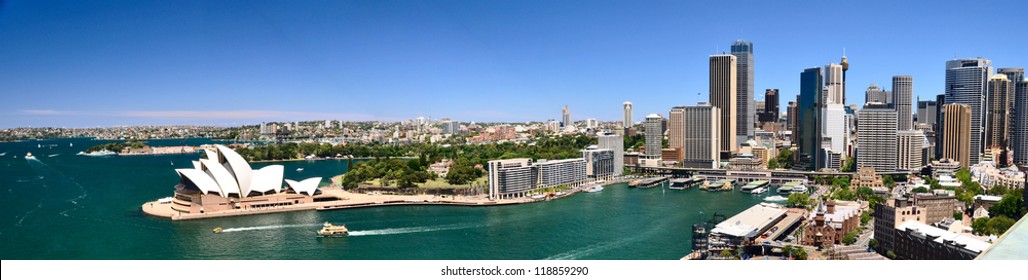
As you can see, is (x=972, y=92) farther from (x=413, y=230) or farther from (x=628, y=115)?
(x=628, y=115)

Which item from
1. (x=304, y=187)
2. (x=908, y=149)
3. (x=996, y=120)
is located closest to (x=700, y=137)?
(x=908, y=149)

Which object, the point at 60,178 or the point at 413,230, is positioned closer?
the point at 413,230

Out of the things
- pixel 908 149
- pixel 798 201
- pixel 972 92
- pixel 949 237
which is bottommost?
pixel 798 201

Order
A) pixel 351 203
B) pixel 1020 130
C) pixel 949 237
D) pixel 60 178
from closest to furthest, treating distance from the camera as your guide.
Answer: pixel 949 237
pixel 351 203
pixel 1020 130
pixel 60 178

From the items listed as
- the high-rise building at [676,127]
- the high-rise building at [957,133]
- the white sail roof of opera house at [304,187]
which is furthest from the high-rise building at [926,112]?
the white sail roof of opera house at [304,187]

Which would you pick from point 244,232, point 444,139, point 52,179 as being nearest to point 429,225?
point 244,232

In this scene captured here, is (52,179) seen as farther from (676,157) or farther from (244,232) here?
(676,157)

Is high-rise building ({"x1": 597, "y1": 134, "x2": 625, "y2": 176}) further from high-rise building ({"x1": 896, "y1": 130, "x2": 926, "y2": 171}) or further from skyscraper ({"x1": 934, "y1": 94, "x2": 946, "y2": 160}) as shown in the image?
A: skyscraper ({"x1": 934, "y1": 94, "x2": 946, "y2": 160})
